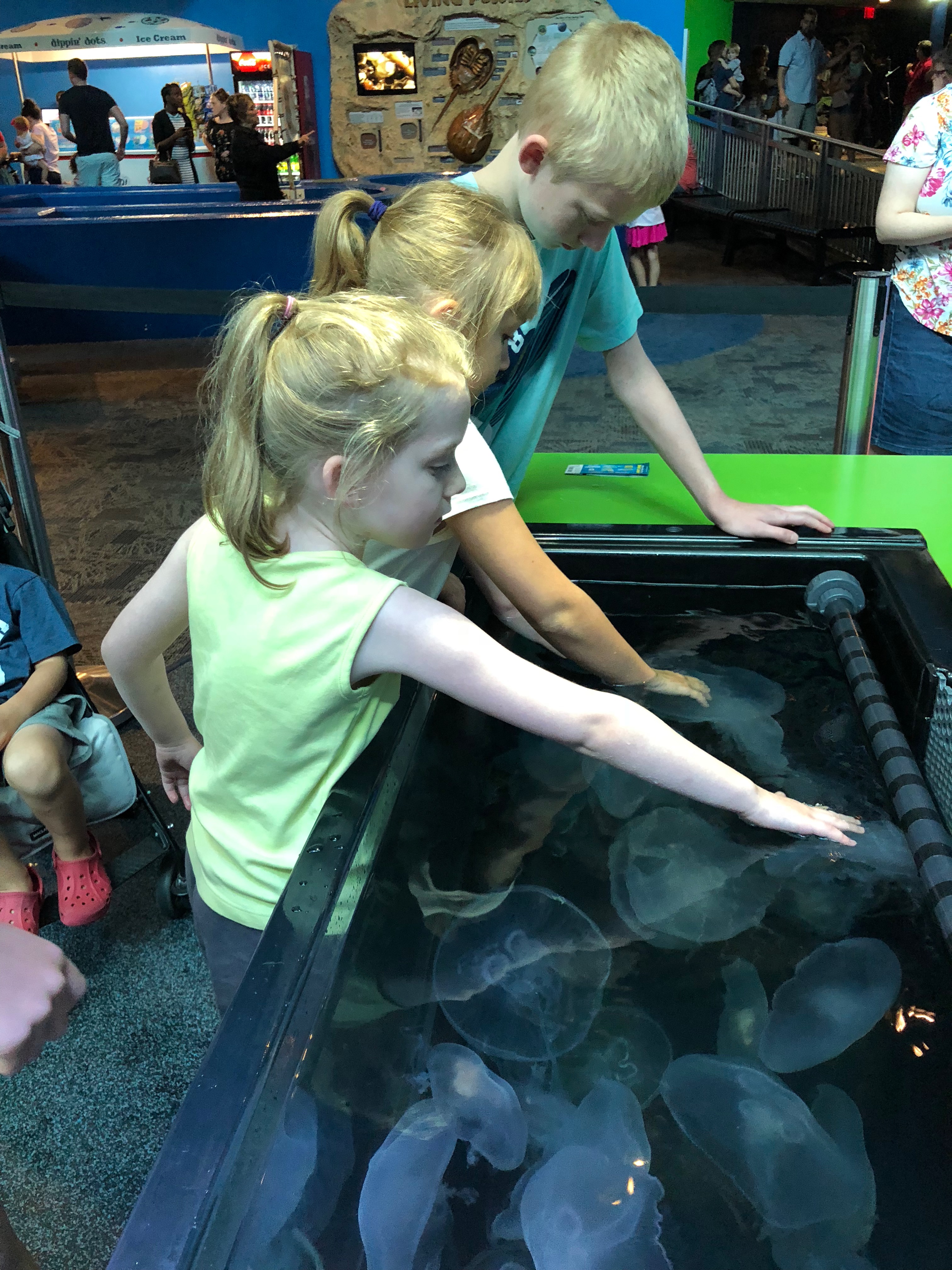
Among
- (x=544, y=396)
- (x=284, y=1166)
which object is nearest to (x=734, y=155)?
(x=544, y=396)

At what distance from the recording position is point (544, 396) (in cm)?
150

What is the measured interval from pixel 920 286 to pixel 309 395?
5.56 ft

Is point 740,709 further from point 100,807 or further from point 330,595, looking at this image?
point 100,807

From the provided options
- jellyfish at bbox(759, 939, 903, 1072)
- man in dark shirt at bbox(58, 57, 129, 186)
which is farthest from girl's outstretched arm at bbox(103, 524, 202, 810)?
man in dark shirt at bbox(58, 57, 129, 186)

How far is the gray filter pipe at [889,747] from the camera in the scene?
Result: 1039mm

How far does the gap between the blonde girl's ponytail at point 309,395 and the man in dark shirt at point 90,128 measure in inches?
308

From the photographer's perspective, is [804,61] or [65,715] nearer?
[65,715]

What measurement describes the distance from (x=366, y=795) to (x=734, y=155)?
767 centimetres

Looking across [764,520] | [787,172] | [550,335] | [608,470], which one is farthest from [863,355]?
[787,172]

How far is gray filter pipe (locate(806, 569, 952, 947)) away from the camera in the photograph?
104cm

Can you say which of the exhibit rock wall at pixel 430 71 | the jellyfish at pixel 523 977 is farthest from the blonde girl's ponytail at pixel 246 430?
the exhibit rock wall at pixel 430 71

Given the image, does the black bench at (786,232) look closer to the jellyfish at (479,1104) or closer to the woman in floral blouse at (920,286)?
the woman in floral blouse at (920,286)

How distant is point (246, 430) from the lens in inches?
35.9

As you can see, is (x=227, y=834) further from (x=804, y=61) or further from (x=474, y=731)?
(x=804, y=61)
